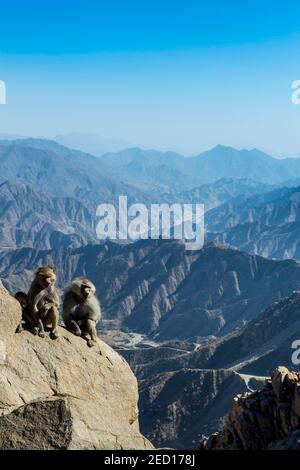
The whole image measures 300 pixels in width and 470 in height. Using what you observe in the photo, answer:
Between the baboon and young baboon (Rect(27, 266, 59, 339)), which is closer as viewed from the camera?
young baboon (Rect(27, 266, 59, 339))

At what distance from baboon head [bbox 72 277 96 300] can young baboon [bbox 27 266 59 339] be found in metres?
0.99

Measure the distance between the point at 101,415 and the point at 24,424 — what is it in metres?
2.51

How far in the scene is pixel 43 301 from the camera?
15.5 m

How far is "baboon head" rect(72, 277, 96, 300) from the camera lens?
16469mm

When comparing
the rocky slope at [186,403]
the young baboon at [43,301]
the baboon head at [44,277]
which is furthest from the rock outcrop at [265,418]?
the rocky slope at [186,403]

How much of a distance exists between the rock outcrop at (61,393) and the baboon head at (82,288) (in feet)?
3.87

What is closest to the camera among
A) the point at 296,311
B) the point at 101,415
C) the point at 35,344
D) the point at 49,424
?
the point at 49,424

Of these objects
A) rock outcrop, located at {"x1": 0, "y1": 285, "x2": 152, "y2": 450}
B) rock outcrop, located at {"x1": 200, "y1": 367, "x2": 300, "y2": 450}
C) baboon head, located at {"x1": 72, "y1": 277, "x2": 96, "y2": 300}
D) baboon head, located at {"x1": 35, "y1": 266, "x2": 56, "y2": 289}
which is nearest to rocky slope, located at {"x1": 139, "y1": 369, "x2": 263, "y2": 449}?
rock outcrop, located at {"x1": 200, "y1": 367, "x2": 300, "y2": 450}

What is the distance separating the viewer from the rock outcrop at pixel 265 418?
19891mm

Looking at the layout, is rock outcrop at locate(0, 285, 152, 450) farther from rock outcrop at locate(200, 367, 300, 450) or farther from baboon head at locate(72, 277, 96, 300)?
rock outcrop at locate(200, 367, 300, 450)

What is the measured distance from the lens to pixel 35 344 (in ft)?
50.7
